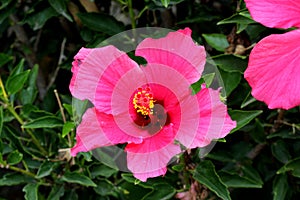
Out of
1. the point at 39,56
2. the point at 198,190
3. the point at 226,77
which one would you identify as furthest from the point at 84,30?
the point at 198,190

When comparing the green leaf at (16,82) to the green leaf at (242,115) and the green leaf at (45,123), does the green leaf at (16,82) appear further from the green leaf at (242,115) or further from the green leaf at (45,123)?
the green leaf at (242,115)

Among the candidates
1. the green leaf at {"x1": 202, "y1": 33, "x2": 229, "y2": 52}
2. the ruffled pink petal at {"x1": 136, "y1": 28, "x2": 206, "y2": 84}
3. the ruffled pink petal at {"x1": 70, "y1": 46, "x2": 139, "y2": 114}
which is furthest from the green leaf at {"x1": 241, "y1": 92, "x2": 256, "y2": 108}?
the ruffled pink petal at {"x1": 70, "y1": 46, "x2": 139, "y2": 114}

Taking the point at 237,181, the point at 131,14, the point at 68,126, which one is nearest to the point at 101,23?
the point at 131,14

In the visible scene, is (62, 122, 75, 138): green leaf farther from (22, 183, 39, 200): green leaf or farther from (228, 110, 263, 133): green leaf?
(228, 110, 263, 133): green leaf

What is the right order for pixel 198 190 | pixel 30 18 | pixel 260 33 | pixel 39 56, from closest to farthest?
→ pixel 198 190, pixel 260 33, pixel 30 18, pixel 39 56

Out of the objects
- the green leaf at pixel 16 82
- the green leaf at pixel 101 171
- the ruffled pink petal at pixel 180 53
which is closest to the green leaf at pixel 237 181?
the green leaf at pixel 101 171

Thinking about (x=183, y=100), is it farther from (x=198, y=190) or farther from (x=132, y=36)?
(x=132, y=36)

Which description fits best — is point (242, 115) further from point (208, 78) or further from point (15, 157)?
point (15, 157)
